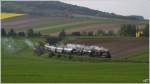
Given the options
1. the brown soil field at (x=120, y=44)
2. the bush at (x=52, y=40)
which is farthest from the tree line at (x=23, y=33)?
the brown soil field at (x=120, y=44)

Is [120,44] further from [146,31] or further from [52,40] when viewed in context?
[52,40]

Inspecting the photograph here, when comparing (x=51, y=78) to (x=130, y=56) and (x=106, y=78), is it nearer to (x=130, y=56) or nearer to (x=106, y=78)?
(x=106, y=78)

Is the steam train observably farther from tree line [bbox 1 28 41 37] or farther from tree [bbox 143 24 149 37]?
tree [bbox 143 24 149 37]

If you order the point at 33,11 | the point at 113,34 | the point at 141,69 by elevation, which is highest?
the point at 33,11

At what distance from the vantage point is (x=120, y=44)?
787 inches

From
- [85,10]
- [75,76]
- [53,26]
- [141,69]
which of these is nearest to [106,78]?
[75,76]

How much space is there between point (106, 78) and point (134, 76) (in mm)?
1375

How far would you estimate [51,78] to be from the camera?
14602mm

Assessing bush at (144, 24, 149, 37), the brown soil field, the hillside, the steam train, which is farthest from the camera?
the brown soil field

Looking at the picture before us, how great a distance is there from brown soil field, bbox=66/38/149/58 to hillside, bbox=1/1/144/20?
1.29 meters

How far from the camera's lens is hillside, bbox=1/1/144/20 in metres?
18.2

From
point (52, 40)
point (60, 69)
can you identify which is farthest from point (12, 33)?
point (60, 69)

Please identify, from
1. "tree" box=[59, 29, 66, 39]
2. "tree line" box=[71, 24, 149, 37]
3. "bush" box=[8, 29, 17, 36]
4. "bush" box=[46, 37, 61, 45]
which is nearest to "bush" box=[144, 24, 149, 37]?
"tree line" box=[71, 24, 149, 37]

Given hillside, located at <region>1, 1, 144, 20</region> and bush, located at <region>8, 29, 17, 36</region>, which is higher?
hillside, located at <region>1, 1, 144, 20</region>
